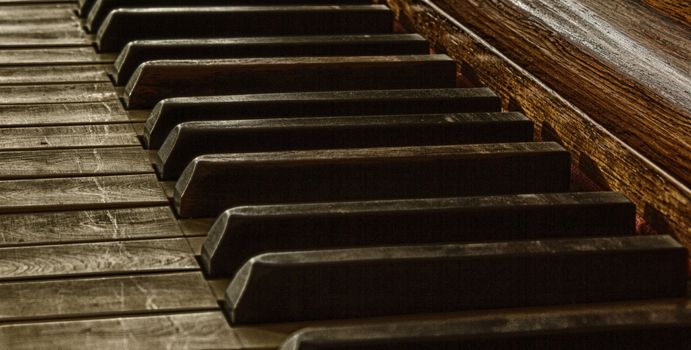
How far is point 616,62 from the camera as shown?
6.59 ft

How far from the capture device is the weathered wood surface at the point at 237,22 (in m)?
2.74

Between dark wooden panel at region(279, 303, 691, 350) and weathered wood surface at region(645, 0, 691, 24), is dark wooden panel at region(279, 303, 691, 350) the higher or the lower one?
the lower one

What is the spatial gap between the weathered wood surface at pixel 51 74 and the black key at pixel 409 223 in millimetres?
883

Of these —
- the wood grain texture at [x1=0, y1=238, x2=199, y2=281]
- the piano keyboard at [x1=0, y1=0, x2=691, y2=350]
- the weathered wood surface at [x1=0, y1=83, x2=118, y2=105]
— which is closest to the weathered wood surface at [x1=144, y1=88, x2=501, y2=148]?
the piano keyboard at [x1=0, y1=0, x2=691, y2=350]

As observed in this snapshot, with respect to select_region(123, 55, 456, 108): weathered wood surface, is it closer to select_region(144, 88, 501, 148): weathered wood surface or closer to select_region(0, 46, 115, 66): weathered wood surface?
select_region(144, 88, 501, 148): weathered wood surface

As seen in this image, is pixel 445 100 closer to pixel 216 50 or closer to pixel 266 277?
pixel 216 50

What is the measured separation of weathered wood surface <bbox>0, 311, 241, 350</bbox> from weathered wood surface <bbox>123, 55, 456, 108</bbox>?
0.91 m

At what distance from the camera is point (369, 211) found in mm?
1751

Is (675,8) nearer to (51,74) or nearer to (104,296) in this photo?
(104,296)

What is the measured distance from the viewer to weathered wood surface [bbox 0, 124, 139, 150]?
83.7 inches

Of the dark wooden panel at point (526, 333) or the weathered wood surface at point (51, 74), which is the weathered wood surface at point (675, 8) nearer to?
the dark wooden panel at point (526, 333)

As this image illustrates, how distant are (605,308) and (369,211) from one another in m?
0.35

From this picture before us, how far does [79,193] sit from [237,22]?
964mm

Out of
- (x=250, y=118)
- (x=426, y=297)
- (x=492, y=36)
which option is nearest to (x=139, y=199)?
(x=250, y=118)
